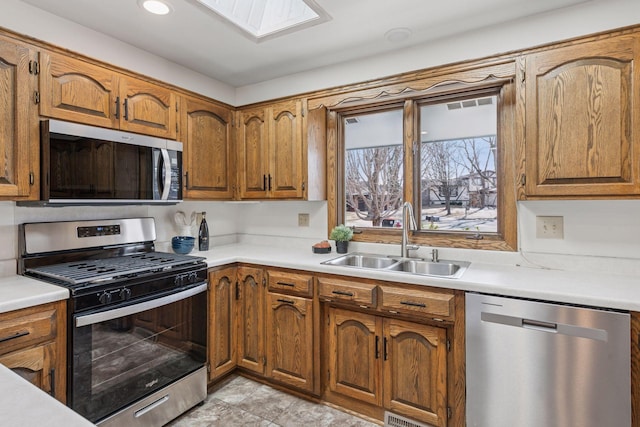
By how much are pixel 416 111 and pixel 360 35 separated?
663mm

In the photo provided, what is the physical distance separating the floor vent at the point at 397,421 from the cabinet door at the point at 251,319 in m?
0.90

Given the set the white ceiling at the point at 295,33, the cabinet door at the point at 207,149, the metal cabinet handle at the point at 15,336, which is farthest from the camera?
the cabinet door at the point at 207,149

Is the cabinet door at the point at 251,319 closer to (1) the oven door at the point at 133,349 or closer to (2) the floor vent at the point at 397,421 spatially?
(1) the oven door at the point at 133,349

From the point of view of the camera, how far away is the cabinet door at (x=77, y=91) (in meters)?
1.82

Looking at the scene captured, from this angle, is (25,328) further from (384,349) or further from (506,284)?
(506,284)

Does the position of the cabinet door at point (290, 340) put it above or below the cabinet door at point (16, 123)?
below

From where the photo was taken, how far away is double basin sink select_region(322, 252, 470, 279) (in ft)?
7.21

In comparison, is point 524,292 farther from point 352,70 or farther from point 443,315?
point 352,70

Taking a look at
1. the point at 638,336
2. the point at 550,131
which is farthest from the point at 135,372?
the point at 550,131

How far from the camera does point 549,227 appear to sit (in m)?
2.03

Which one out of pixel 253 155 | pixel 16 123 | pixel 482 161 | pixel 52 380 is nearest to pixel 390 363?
pixel 482 161

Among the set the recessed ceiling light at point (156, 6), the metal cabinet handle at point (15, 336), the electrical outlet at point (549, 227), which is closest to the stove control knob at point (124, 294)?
the metal cabinet handle at point (15, 336)

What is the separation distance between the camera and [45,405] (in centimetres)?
64

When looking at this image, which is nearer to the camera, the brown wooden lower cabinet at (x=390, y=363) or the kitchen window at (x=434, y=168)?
the brown wooden lower cabinet at (x=390, y=363)
